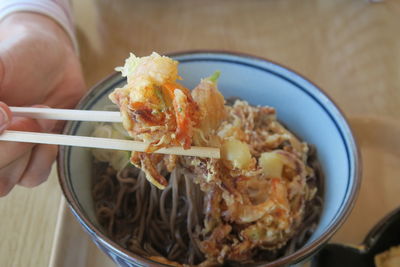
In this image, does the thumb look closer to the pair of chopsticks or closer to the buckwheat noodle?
the pair of chopsticks

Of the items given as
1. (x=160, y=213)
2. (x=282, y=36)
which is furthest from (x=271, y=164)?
(x=282, y=36)

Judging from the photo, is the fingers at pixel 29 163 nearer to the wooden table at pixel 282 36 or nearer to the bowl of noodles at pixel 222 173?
the bowl of noodles at pixel 222 173

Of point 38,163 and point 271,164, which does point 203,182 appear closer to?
point 271,164

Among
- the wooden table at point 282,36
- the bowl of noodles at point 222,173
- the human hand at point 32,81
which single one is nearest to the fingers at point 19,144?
the human hand at point 32,81

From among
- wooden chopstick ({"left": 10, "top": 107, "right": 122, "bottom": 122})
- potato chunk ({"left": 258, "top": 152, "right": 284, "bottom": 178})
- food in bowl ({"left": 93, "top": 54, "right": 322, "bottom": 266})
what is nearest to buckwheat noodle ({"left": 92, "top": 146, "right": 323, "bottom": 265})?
food in bowl ({"left": 93, "top": 54, "right": 322, "bottom": 266})

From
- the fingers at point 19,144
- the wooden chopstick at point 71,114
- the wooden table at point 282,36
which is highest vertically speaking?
the wooden table at point 282,36

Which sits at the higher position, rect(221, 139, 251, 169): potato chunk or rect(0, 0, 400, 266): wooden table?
rect(0, 0, 400, 266): wooden table

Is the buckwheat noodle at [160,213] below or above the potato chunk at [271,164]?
below
